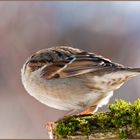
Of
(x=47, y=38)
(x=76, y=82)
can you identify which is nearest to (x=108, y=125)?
(x=76, y=82)

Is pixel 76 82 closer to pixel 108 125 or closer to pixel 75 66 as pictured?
pixel 75 66

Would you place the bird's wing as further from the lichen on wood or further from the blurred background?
the blurred background

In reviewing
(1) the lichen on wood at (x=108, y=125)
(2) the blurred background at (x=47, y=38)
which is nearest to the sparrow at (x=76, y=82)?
(1) the lichen on wood at (x=108, y=125)

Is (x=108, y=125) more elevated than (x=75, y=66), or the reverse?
(x=75, y=66)

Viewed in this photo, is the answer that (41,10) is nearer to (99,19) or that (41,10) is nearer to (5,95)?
(99,19)

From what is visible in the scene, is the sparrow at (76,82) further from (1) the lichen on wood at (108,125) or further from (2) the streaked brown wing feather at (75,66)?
(1) the lichen on wood at (108,125)

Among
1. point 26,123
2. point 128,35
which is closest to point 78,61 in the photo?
point 26,123

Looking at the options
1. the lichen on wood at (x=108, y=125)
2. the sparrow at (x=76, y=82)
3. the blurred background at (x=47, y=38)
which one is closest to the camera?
the lichen on wood at (x=108, y=125)
